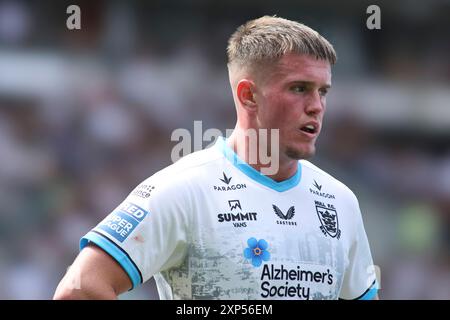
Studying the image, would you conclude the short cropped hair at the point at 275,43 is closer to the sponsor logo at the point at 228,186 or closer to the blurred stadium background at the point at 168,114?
the sponsor logo at the point at 228,186

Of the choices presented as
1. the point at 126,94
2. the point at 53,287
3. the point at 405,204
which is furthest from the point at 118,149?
the point at 405,204

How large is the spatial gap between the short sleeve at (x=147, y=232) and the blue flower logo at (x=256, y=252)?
0.28m

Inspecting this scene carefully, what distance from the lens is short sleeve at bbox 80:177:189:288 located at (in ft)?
10.9

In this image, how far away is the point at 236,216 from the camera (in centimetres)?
354

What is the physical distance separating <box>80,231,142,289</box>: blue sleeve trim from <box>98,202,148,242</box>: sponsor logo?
41 mm

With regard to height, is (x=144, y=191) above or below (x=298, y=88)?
below

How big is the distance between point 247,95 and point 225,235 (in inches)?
28.6

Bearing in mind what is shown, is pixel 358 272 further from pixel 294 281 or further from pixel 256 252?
pixel 256 252

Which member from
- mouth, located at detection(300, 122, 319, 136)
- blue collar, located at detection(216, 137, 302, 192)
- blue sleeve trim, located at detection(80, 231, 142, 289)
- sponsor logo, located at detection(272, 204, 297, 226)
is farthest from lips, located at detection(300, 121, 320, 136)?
blue sleeve trim, located at detection(80, 231, 142, 289)

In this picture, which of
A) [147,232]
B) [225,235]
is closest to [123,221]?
[147,232]

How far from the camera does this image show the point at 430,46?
40.7 ft

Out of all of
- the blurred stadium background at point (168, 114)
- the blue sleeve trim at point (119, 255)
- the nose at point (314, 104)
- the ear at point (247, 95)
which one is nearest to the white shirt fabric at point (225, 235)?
the blue sleeve trim at point (119, 255)

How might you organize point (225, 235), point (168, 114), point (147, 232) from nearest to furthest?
1. point (147, 232)
2. point (225, 235)
3. point (168, 114)

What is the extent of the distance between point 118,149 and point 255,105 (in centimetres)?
609
